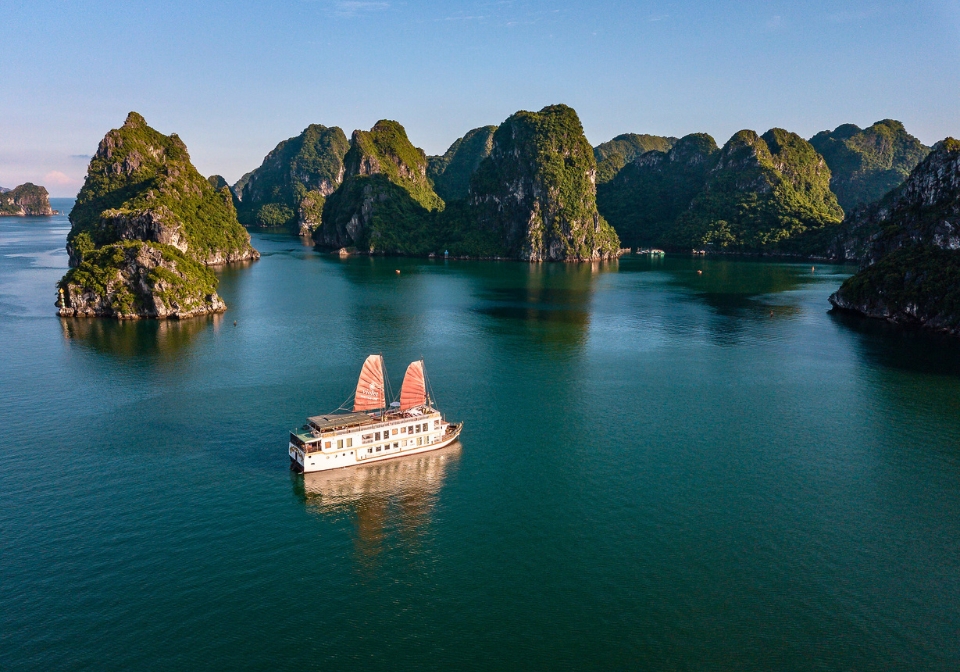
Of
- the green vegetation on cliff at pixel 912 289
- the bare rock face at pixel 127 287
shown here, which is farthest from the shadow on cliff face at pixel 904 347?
the bare rock face at pixel 127 287

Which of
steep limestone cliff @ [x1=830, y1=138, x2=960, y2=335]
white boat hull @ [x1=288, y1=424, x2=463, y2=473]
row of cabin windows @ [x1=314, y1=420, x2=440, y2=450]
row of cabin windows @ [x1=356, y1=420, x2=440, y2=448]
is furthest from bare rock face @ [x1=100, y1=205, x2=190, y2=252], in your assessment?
steep limestone cliff @ [x1=830, y1=138, x2=960, y2=335]

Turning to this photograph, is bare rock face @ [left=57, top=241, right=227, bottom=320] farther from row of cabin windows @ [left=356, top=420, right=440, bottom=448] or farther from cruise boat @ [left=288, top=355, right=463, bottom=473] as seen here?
row of cabin windows @ [left=356, top=420, right=440, bottom=448]

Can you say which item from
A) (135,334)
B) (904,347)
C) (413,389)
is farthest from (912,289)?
(135,334)

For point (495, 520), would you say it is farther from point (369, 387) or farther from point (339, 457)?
point (369, 387)

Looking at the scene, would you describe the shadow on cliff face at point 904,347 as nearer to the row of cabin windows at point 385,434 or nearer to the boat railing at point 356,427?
the row of cabin windows at point 385,434

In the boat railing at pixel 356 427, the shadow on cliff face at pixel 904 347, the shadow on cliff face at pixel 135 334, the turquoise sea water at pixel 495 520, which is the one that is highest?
the shadow on cliff face at pixel 135 334

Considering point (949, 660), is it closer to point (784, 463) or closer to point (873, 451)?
point (784, 463)

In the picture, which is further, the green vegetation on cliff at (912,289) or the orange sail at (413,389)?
the green vegetation on cliff at (912,289)

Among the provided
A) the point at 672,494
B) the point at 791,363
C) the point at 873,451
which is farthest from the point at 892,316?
the point at 672,494
